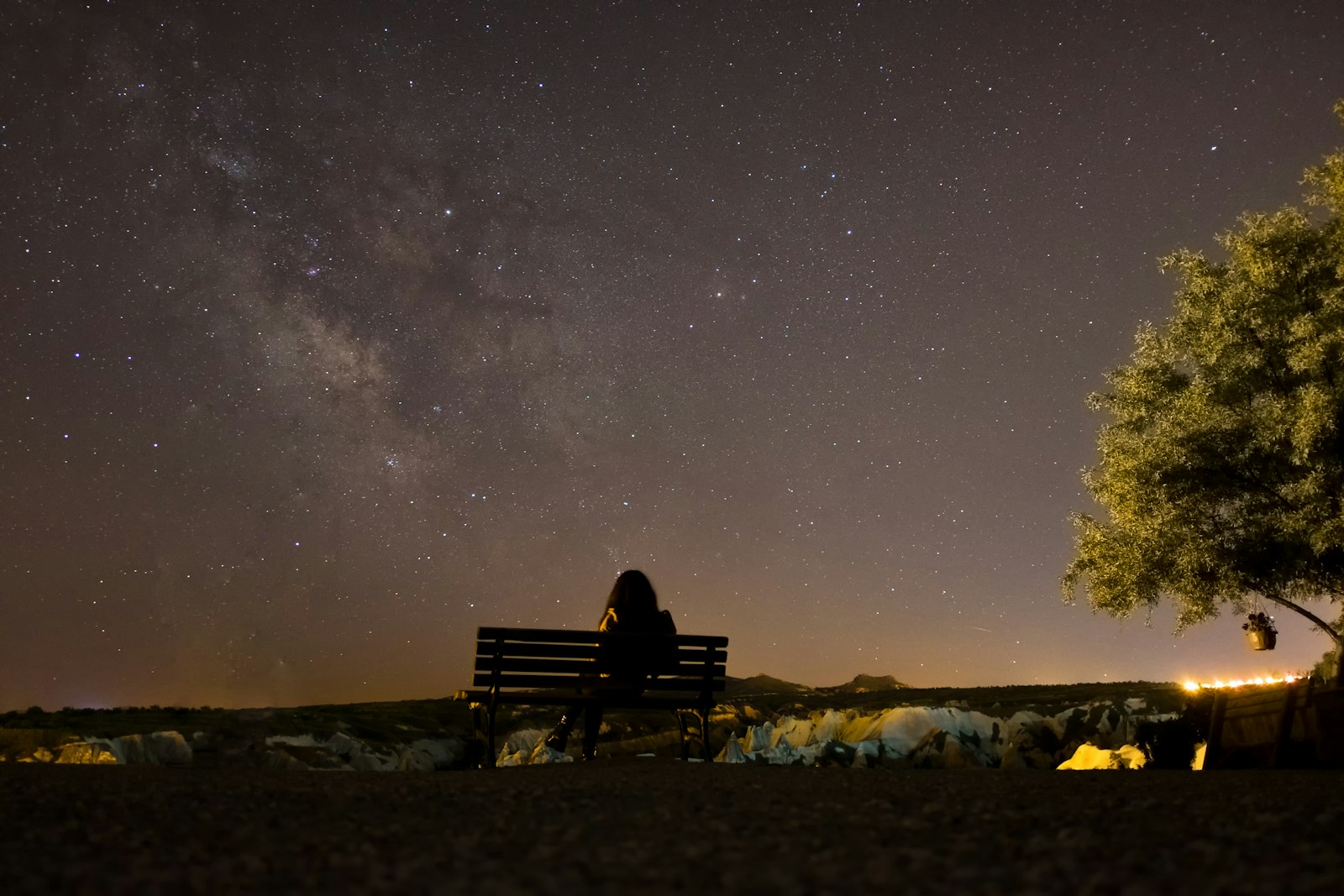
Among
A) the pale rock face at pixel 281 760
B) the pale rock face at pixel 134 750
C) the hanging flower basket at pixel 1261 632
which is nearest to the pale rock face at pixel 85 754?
the pale rock face at pixel 134 750

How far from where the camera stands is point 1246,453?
14281 millimetres

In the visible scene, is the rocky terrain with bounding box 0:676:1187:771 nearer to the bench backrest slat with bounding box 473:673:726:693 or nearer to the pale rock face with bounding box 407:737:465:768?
the pale rock face with bounding box 407:737:465:768

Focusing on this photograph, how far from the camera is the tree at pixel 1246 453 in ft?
45.2

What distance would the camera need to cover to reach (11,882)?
3.00 m

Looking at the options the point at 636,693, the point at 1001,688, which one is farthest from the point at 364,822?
the point at 1001,688

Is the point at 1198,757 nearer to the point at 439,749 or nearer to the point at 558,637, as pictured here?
the point at 558,637

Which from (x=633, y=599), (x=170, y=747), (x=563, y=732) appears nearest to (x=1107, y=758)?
(x=633, y=599)

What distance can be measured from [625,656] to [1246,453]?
33.8 feet

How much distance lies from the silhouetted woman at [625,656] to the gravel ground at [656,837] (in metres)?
4.64

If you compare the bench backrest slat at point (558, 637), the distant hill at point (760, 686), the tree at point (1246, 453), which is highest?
Result: the tree at point (1246, 453)

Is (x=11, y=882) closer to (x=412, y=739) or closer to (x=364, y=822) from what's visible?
(x=364, y=822)

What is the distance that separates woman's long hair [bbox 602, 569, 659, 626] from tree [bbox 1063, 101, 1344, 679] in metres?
8.20

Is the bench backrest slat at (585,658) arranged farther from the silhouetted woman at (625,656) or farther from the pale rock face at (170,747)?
the pale rock face at (170,747)

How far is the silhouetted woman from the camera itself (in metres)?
10.6
